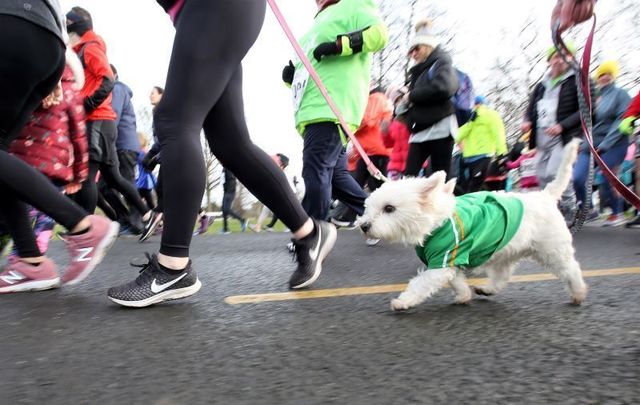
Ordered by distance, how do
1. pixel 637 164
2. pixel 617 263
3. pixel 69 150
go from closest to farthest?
pixel 69 150 < pixel 617 263 < pixel 637 164

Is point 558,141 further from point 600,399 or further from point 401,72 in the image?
point 401,72

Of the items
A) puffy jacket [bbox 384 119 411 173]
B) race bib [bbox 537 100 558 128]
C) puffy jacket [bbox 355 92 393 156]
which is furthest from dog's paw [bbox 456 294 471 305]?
puffy jacket [bbox 384 119 411 173]

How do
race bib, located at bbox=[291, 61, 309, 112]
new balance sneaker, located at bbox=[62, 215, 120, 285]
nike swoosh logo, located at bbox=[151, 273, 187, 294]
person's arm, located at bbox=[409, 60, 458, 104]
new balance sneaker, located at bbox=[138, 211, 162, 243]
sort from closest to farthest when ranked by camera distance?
nike swoosh logo, located at bbox=[151, 273, 187, 294]
new balance sneaker, located at bbox=[62, 215, 120, 285]
race bib, located at bbox=[291, 61, 309, 112]
person's arm, located at bbox=[409, 60, 458, 104]
new balance sneaker, located at bbox=[138, 211, 162, 243]

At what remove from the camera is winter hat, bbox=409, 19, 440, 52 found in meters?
5.13

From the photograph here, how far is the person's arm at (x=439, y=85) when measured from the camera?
479 centimetres

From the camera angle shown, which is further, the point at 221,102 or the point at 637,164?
the point at 637,164

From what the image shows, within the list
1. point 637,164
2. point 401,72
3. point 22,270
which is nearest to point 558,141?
point 637,164

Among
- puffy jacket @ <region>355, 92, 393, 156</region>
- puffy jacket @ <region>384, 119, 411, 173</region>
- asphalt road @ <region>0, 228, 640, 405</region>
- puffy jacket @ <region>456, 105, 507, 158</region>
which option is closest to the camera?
asphalt road @ <region>0, 228, 640, 405</region>

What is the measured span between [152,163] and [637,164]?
278 inches

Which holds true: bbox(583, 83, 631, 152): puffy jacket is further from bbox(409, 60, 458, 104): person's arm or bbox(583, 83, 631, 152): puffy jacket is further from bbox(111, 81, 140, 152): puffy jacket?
bbox(111, 81, 140, 152): puffy jacket

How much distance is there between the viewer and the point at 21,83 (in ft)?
8.06

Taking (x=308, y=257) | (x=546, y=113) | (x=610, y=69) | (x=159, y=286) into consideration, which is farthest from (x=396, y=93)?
(x=159, y=286)

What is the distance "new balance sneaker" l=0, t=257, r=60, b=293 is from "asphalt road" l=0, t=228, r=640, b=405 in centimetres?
8

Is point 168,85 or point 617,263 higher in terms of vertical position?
point 168,85
